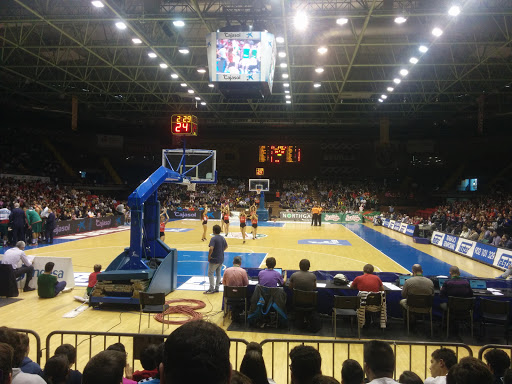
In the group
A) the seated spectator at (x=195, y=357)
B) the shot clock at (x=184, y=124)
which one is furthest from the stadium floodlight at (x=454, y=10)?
the seated spectator at (x=195, y=357)

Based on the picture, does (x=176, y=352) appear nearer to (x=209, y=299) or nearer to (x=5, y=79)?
(x=209, y=299)

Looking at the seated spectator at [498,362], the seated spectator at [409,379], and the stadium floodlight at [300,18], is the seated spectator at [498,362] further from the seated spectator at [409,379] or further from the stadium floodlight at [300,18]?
the stadium floodlight at [300,18]

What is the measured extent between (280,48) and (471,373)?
1759 cm

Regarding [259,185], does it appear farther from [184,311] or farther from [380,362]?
[380,362]

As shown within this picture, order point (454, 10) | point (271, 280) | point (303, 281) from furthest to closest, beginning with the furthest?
point (454, 10), point (271, 280), point (303, 281)

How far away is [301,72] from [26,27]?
15656 millimetres

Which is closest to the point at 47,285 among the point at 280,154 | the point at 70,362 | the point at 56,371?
the point at 70,362

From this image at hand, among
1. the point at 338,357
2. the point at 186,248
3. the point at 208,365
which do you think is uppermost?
the point at 208,365

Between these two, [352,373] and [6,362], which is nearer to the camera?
[6,362]

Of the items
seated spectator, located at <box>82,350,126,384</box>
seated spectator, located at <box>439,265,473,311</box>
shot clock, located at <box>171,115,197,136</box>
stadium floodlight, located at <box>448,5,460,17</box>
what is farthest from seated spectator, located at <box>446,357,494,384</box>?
shot clock, located at <box>171,115,197,136</box>

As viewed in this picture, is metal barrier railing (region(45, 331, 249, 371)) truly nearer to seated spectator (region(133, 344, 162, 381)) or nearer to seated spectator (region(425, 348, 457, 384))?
seated spectator (region(133, 344, 162, 381))

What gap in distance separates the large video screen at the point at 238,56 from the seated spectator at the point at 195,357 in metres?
12.4

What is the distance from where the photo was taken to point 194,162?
48.6 feet

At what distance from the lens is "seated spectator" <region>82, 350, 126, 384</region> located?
2717mm
